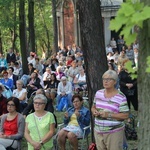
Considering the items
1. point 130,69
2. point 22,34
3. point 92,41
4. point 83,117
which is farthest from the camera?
point 22,34

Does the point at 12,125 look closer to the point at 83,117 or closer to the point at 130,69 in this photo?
the point at 83,117

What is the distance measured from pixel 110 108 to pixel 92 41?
224 cm

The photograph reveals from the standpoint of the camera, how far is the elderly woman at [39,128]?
780cm

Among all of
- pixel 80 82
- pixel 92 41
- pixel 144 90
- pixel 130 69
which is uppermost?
pixel 92 41

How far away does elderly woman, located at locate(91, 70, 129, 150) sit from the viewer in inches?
252

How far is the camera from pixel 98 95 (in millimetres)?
6484

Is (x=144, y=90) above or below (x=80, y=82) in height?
above

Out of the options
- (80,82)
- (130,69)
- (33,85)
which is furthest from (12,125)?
(80,82)

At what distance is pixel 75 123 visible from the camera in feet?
28.3

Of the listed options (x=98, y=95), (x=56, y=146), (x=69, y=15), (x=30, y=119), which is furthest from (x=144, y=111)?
(x=69, y=15)

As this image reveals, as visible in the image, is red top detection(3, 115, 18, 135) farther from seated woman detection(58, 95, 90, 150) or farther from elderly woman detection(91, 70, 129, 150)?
elderly woman detection(91, 70, 129, 150)

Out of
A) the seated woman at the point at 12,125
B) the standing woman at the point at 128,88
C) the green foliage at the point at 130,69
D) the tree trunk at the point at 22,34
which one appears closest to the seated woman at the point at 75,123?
the seated woman at the point at 12,125

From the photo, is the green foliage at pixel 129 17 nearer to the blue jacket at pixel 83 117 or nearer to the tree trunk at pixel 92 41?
the tree trunk at pixel 92 41

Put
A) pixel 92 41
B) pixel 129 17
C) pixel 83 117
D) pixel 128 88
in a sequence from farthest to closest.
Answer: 1. pixel 128 88
2. pixel 83 117
3. pixel 92 41
4. pixel 129 17
